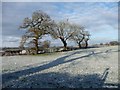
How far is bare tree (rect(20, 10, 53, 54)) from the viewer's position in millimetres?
43438

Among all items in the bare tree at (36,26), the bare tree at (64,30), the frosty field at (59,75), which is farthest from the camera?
the bare tree at (64,30)

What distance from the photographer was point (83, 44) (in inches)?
2611

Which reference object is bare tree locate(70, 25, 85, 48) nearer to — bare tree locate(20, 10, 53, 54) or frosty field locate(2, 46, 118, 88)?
bare tree locate(20, 10, 53, 54)

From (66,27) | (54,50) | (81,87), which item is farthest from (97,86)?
(66,27)

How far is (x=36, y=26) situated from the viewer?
4400cm

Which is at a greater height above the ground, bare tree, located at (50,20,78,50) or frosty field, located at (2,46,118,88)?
bare tree, located at (50,20,78,50)

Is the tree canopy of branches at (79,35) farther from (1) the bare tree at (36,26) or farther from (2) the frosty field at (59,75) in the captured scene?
(2) the frosty field at (59,75)

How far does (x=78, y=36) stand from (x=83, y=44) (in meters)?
4.78

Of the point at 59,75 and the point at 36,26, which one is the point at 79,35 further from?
the point at 59,75

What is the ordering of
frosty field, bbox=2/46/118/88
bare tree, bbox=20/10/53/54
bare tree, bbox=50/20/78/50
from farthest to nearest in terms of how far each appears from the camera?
1. bare tree, bbox=50/20/78/50
2. bare tree, bbox=20/10/53/54
3. frosty field, bbox=2/46/118/88

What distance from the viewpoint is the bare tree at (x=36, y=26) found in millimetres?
43438

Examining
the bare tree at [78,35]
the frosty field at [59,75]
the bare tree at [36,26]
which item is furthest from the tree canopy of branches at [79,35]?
the frosty field at [59,75]

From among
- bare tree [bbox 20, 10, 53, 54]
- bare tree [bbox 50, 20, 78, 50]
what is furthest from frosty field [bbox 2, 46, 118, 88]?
bare tree [bbox 50, 20, 78, 50]

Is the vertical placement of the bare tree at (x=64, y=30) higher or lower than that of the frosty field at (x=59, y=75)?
higher
